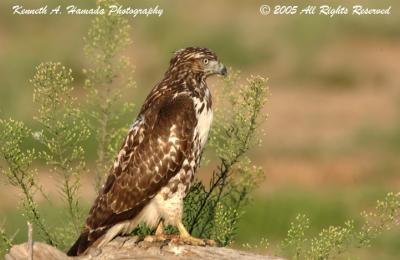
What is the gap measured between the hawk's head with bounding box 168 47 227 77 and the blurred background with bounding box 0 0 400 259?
14.9 ft

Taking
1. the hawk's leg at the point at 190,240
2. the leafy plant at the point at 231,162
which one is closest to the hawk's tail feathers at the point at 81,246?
the hawk's leg at the point at 190,240

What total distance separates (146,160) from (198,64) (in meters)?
0.86

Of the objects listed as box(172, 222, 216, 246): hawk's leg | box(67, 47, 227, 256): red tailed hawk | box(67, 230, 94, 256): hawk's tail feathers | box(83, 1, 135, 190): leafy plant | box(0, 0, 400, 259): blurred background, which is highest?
box(0, 0, 400, 259): blurred background

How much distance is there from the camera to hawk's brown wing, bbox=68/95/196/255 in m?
8.82

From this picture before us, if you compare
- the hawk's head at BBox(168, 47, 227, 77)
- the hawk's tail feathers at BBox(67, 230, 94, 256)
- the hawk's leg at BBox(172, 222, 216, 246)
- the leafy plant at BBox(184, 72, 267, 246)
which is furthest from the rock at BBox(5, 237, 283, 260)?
the hawk's head at BBox(168, 47, 227, 77)

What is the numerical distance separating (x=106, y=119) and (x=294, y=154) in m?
8.94

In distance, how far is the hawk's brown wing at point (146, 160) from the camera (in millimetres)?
8820

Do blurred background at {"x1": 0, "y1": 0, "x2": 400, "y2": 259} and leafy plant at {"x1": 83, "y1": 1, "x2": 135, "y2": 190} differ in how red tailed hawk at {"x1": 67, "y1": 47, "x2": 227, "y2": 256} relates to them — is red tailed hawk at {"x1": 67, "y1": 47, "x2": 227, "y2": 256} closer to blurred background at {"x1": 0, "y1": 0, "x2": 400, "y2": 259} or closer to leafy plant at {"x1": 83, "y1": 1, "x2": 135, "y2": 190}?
leafy plant at {"x1": 83, "y1": 1, "x2": 135, "y2": 190}

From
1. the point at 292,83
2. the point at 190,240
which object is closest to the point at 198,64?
the point at 190,240

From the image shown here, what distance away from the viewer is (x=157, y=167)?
8922 mm

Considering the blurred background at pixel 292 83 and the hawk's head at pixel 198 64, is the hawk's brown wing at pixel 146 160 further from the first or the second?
the blurred background at pixel 292 83

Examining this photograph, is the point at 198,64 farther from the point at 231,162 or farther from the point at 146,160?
the point at 146,160

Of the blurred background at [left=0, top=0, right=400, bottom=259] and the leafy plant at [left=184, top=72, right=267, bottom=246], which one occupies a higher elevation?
the blurred background at [left=0, top=0, right=400, bottom=259]

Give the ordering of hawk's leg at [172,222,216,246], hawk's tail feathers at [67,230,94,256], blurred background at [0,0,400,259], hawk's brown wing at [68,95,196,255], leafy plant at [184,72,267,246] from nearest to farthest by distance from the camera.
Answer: hawk's tail feathers at [67,230,94,256] < hawk's leg at [172,222,216,246] < hawk's brown wing at [68,95,196,255] < leafy plant at [184,72,267,246] < blurred background at [0,0,400,259]
